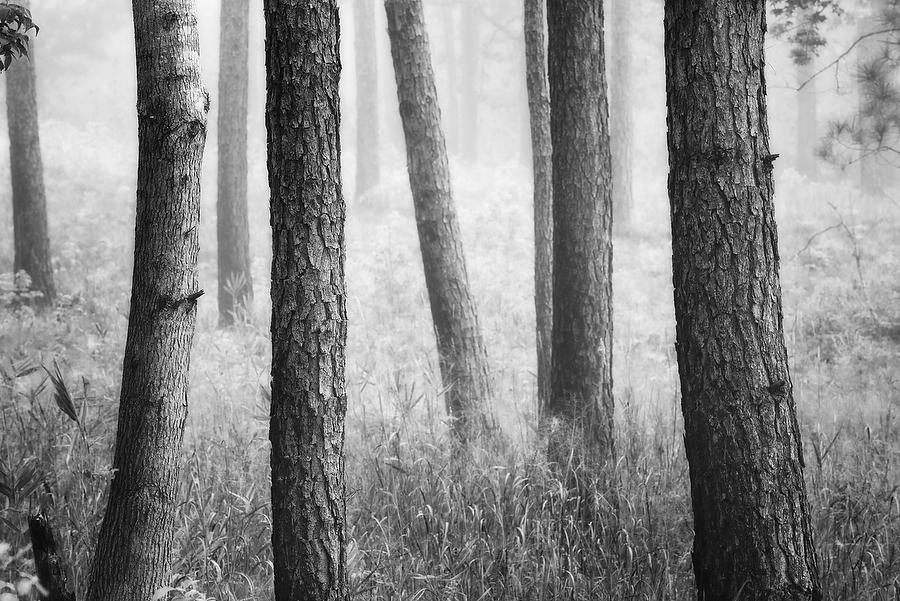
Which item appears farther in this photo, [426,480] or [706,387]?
[426,480]

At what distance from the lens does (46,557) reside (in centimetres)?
305

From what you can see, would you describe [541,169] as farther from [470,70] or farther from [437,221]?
[470,70]

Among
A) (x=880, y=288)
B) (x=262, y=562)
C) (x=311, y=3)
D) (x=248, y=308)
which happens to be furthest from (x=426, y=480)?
(x=880, y=288)

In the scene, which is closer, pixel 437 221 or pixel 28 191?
pixel 437 221

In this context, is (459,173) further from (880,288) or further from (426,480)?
(426,480)

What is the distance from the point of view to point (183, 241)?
3.49 meters

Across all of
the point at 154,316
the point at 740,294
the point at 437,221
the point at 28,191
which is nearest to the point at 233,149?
the point at 28,191

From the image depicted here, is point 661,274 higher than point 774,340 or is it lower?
higher

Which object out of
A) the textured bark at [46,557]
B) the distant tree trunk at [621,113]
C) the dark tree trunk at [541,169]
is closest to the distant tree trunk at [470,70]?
the distant tree trunk at [621,113]

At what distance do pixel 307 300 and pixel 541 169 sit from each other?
4.52 meters

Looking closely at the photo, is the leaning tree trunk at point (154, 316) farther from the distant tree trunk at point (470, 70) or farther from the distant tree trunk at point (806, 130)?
the distant tree trunk at point (806, 130)

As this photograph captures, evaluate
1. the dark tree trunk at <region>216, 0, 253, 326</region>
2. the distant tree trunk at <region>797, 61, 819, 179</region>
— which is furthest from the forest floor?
the distant tree trunk at <region>797, 61, 819, 179</region>

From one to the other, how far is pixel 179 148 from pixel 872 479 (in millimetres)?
5096

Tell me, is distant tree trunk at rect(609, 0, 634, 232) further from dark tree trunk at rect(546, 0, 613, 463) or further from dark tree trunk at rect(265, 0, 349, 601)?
dark tree trunk at rect(265, 0, 349, 601)
